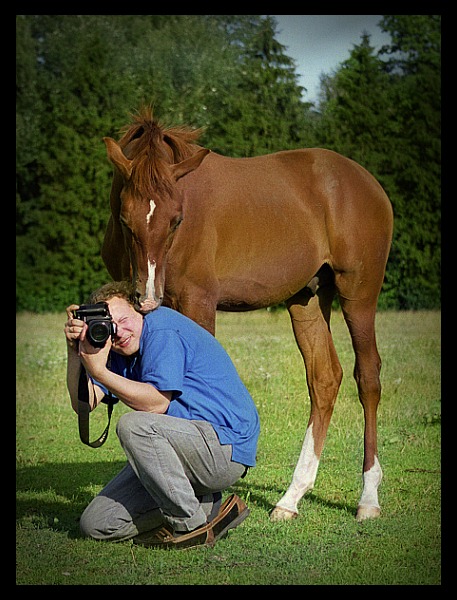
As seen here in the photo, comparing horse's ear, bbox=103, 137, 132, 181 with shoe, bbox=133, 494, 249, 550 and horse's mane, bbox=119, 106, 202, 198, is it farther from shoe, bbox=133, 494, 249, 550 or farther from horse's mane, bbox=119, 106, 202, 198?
shoe, bbox=133, 494, 249, 550

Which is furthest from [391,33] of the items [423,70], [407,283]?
[407,283]

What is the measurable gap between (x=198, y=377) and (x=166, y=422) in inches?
11.4

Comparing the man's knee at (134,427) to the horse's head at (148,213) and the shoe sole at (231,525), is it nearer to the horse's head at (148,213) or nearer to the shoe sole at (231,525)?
the horse's head at (148,213)

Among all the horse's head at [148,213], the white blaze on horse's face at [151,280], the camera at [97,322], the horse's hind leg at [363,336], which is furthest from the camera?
the horse's hind leg at [363,336]

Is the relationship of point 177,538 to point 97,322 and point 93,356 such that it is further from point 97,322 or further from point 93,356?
point 97,322

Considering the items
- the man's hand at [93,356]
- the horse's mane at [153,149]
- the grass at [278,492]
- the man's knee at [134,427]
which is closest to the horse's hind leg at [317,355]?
the grass at [278,492]

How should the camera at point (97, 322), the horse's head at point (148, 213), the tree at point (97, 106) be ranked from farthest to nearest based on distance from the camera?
the tree at point (97, 106) < the horse's head at point (148, 213) < the camera at point (97, 322)

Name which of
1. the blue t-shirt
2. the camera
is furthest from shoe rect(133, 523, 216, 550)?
the camera

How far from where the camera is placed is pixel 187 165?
4.80 meters

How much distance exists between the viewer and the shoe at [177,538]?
4.29 metres

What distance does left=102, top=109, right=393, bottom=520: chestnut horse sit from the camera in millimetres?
4641

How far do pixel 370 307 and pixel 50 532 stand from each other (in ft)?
8.89

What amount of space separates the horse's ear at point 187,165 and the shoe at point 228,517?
193cm
